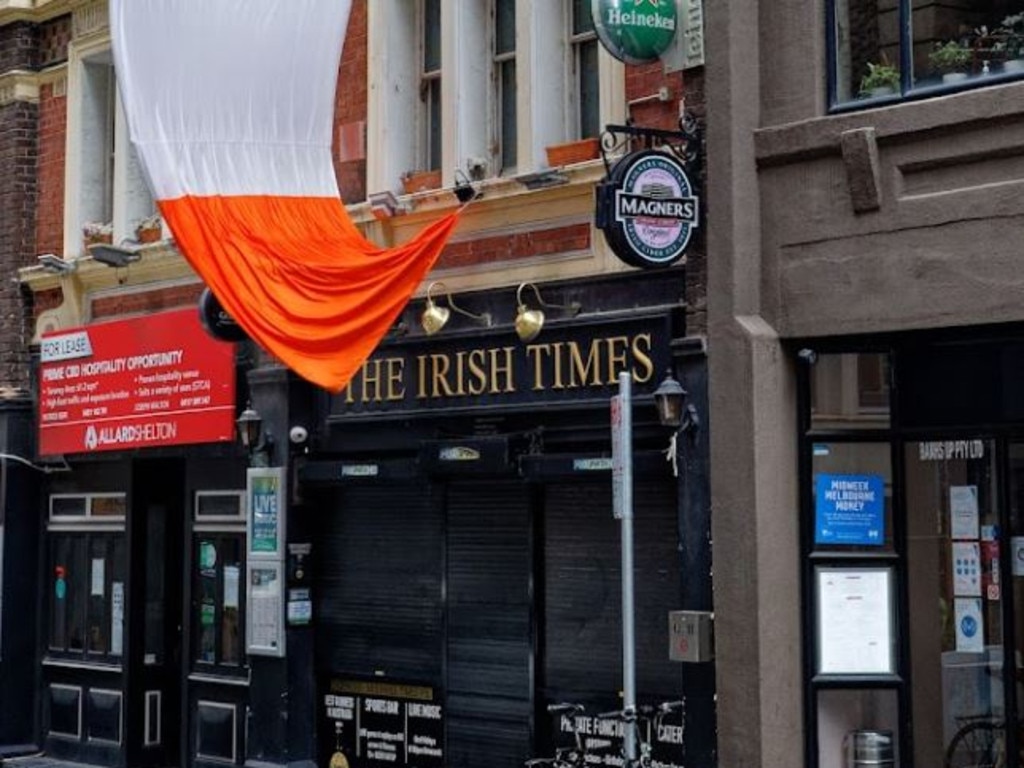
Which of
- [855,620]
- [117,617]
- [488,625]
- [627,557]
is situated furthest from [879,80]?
[117,617]

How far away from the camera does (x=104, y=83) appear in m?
18.2

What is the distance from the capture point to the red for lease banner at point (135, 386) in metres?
15.9

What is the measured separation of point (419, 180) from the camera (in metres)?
14.5

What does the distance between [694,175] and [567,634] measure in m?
3.66

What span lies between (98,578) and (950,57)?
10604mm

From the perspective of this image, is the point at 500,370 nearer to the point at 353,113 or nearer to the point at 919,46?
the point at 353,113

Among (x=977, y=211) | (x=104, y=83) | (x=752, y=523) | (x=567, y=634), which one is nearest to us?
(x=977, y=211)

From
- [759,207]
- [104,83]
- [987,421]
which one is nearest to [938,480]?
[987,421]

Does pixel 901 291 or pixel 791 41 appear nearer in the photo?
pixel 901 291

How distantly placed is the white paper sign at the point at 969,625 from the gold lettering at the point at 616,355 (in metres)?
2.96

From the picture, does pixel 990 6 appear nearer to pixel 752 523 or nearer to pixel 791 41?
pixel 791 41

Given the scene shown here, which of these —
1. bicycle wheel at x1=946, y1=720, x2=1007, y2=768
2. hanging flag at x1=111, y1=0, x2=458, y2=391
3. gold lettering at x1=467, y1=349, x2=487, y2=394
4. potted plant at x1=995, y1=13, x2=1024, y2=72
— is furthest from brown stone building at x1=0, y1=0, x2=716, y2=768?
potted plant at x1=995, y1=13, x2=1024, y2=72

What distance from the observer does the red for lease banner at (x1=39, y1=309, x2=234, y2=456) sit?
15.9 meters

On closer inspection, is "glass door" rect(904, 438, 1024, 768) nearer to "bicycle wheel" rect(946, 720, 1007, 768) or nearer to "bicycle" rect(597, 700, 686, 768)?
"bicycle wheel" rect(946, 720, 1007, 768)
